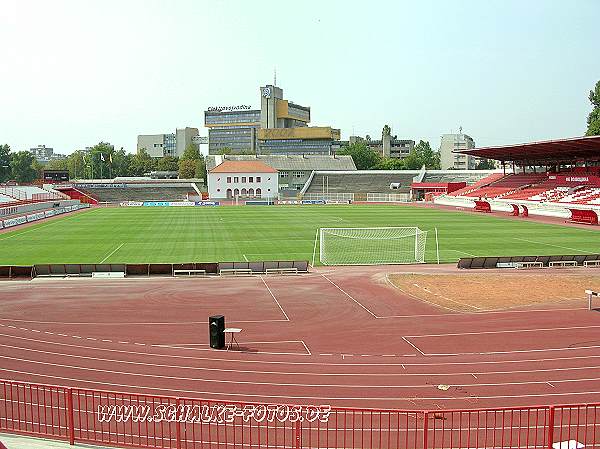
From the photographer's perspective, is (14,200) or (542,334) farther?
(14,200)

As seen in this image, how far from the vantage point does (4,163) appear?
14875 centimetres

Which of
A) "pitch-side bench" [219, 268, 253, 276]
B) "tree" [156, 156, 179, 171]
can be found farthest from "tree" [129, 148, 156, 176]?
"pitch-side bench" [219, 268, 253, 276]

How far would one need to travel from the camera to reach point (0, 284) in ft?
96.1

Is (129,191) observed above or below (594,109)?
below

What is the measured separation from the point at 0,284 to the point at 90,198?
8063cm

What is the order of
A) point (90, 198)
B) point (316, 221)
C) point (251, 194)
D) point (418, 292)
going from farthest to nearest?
point (251, 194)
point (90, 198)
point (316, 221)
point (418, 292)

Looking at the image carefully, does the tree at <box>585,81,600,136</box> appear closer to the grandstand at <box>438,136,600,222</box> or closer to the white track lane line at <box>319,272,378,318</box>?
the grandstand at <box>438,136,600,222</box>

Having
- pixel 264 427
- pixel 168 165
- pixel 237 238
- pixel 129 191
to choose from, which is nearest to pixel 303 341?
pixel 264 427

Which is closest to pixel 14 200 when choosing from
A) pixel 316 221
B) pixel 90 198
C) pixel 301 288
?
pixel 90 198

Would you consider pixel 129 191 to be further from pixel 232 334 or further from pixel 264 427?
pixel 264 427

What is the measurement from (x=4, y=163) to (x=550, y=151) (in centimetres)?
12839

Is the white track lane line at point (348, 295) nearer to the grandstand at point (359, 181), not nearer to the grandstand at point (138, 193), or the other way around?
the grandstand at point (138, 193)

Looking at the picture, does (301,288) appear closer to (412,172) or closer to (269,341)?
(269,341)

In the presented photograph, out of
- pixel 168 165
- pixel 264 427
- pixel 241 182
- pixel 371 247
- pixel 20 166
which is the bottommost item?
pixel 264 427
